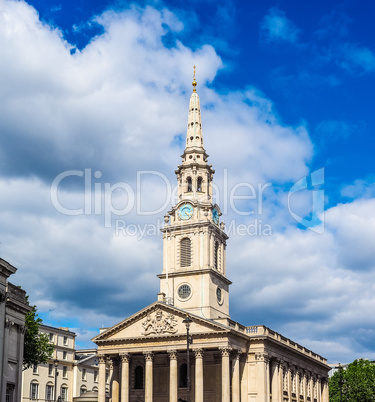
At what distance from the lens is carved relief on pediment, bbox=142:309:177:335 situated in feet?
245

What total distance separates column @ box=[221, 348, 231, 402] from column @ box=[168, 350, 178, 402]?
5268mm

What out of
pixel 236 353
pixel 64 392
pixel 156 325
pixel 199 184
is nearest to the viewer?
pixel 236 353

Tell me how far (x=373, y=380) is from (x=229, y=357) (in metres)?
42.8

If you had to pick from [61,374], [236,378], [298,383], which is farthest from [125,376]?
[298,383]

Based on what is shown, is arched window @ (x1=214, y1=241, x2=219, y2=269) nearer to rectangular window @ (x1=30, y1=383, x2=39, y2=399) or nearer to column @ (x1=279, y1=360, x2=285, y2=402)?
column @ (x1=279, y1=360, x2=285, y2=402)

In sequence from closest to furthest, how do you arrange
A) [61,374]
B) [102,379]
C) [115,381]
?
[102,379], [115,381], [61,374]

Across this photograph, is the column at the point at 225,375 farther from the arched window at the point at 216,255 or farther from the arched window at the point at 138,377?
the arched window at the point at 216,255

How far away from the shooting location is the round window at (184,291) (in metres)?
85.2

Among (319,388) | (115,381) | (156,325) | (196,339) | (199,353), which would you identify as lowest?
(319,388)

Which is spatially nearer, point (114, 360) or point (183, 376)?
point (183, 376)

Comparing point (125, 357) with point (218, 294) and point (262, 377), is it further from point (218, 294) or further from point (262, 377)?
point (218, 294)

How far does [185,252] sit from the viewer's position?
87750 mm

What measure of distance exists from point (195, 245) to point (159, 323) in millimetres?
14818

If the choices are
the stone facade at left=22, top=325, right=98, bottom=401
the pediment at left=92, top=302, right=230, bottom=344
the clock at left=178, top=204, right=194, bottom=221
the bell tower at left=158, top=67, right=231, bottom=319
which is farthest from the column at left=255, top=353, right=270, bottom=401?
the stone facade at left=22, top=325, right=98, bottom=401
